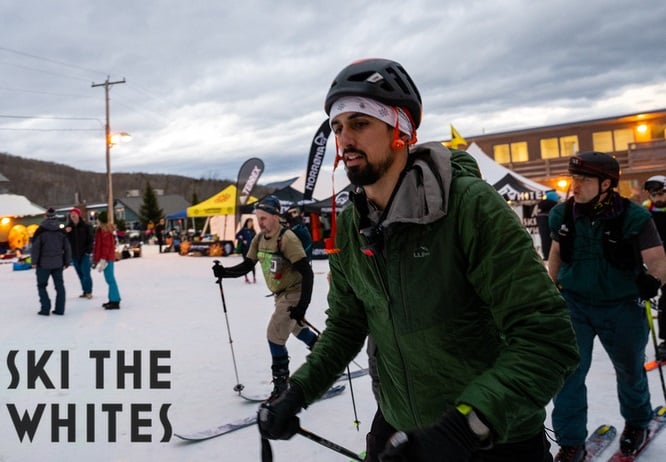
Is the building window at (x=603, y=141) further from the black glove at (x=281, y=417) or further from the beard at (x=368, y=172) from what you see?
the black glove at (x=281, y=417)

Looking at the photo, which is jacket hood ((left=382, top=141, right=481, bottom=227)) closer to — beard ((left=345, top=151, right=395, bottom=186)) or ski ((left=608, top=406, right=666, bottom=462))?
beard ((left=345, top=151, right=395, bottom=186))

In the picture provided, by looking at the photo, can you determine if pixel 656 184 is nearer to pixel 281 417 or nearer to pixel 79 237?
pixel 281 417

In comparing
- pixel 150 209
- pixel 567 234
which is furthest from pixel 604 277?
pixel 150 209

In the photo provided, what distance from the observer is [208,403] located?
4965 mm

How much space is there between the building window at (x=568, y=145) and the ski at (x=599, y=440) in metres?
32.1

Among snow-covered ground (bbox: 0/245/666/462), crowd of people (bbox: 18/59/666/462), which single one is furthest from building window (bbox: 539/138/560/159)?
crowd of people (bbox: 18/59/666/462)

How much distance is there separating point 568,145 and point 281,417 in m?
35.2

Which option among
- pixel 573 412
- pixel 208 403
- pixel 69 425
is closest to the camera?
pixel 573 412

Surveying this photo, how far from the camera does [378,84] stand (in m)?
1.74

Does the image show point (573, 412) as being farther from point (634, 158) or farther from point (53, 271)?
point (634, 158)

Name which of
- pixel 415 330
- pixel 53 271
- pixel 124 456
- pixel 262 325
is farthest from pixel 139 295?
pixel 415 330

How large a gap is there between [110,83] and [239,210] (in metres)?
16.3

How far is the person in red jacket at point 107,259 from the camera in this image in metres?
10.6

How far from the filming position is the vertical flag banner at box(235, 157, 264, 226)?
2247 cm
